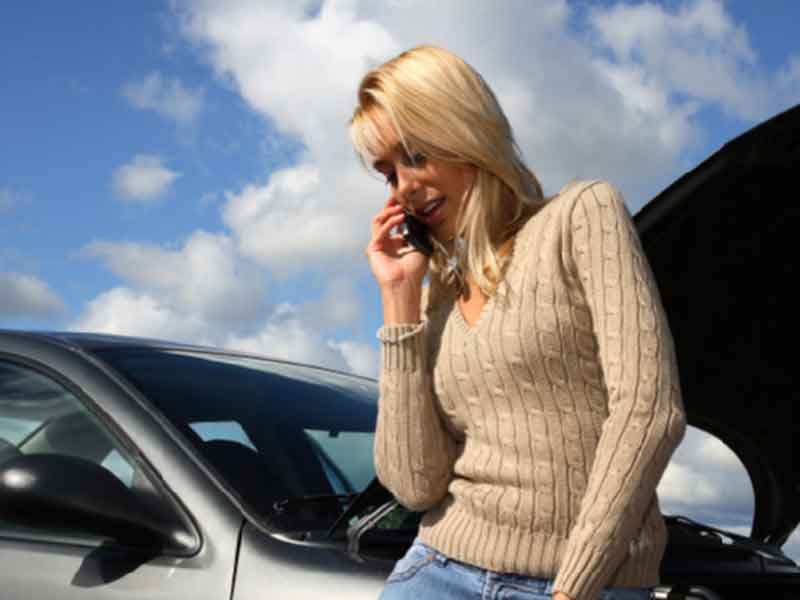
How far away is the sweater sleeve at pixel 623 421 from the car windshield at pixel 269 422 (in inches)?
39.9

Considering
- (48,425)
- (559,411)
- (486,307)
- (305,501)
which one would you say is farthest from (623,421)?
(48,425)

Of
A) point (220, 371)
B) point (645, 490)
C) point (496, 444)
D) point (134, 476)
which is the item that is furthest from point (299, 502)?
point (645, 490)

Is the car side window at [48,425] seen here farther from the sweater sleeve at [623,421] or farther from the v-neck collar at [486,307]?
the sweater sleeve at [623,421]

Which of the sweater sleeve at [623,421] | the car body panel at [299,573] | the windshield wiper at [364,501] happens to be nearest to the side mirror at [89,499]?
the car body panel at [299,573]

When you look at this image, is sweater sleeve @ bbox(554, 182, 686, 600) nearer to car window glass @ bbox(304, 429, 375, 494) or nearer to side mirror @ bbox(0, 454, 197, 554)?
side mirror @ bbox(0, 454, 197, 554)

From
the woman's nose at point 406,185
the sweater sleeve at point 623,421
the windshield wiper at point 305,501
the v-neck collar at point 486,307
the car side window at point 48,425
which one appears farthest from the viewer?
the car side window at point 48,425

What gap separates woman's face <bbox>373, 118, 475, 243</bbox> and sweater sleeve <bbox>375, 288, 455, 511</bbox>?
0.19 meters

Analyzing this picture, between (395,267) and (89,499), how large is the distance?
1.00m

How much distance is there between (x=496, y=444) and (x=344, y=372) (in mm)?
2015

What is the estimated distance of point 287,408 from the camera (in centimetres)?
A: 303

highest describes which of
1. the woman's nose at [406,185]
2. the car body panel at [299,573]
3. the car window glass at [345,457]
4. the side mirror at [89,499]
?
the woman's nose at [406,185]

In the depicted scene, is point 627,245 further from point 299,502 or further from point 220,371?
point 220,371

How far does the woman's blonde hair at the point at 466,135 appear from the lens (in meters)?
1.82

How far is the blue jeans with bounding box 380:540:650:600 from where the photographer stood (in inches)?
65.0
